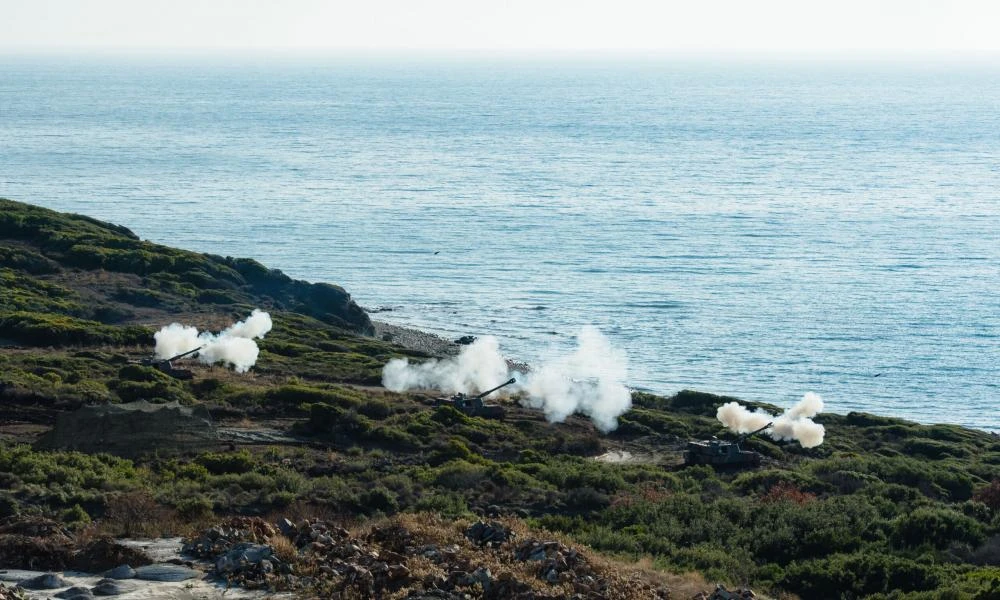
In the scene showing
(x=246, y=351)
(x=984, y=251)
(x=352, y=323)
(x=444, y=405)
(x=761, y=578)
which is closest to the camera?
(x=761, y=578)

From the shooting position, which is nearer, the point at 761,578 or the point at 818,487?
the point at 761,578

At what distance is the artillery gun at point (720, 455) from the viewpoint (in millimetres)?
42812

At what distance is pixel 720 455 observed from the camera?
42906mm

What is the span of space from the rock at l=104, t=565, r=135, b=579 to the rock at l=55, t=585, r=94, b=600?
1.04 meters

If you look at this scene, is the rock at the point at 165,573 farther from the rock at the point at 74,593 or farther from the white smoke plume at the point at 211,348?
the white smoke plume at the point at 211,348

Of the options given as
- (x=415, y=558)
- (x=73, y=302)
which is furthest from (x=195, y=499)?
(x=73, y=302)

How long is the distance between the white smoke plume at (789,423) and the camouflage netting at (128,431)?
19307mm

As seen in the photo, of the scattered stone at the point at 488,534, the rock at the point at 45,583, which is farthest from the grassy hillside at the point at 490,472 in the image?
the rock at the point at 45,583

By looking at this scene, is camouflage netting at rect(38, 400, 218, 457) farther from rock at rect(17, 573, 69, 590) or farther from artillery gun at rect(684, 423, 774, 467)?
artillery gun at rect(684, 423, 774, 467)

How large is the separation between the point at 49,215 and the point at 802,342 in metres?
48.0

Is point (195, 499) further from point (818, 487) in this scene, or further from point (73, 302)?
point (73, 302)

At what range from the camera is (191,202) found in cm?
12900

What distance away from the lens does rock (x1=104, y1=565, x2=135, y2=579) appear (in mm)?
23500

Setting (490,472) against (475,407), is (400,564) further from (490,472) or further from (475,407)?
(475,407)
